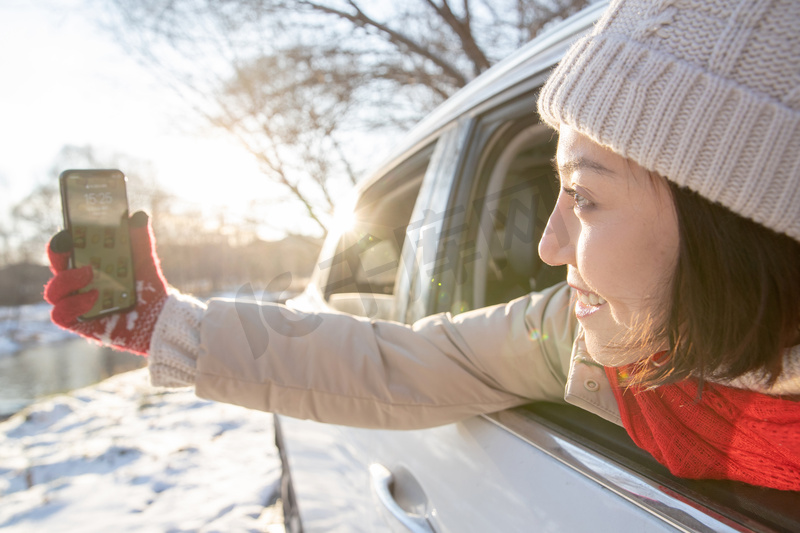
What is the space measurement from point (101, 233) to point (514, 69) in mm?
1158

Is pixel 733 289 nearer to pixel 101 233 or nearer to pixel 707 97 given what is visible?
pixel 707 97

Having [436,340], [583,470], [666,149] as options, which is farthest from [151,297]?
[666,149]

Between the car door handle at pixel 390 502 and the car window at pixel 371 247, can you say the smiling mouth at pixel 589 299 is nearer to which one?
the car door handle at pixel 390 502

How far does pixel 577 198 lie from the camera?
2.81 ft

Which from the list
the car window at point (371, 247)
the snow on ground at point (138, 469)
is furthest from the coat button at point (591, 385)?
the snow on ground at point (138, 469)

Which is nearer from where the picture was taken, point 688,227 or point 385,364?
point 688,227

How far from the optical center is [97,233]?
3.95 ft

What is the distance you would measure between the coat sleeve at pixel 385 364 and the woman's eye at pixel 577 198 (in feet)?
1.13

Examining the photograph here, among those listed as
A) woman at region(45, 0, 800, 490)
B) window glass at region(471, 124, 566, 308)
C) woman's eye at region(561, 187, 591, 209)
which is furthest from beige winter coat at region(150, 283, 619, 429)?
window glass at region(471, 124, 566, 308)

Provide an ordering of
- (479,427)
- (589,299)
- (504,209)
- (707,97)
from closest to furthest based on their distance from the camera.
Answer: (707,97)
(589,299)
(479,427)
(504,209)

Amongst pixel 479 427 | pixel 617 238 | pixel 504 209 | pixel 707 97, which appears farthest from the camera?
pixel 504 209

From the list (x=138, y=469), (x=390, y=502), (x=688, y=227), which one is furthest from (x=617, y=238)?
(x=138, y=469)

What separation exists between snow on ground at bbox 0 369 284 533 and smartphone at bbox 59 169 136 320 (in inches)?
74.5

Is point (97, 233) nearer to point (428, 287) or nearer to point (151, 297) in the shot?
point (151, 297)
